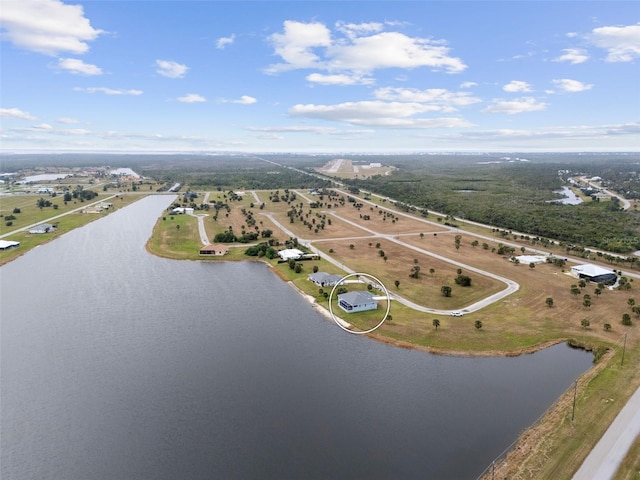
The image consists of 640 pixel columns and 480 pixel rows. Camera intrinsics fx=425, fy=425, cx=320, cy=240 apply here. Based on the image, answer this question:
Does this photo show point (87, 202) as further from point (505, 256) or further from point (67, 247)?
point (505, 256)

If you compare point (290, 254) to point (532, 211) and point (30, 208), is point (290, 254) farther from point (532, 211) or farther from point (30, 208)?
point (30, 208)

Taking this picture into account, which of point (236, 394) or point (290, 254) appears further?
point (290, 254)

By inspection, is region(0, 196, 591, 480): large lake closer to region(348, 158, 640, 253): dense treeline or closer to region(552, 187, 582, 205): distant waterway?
region(348, 158, 640, 253): dense treeline

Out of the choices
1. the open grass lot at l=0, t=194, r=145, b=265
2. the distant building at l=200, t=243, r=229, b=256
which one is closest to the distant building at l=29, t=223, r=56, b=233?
the open grass lot at l=0, t=194, r=145, b=265

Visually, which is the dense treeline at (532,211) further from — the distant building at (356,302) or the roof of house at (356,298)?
the distant building at (356,302)

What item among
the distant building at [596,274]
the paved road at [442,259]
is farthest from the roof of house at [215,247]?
the distant building at [596,274]

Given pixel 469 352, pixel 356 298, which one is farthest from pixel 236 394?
pixel 469 352

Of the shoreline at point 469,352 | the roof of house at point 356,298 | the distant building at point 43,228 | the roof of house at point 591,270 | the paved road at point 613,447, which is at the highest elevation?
the distant building at point 43,228
